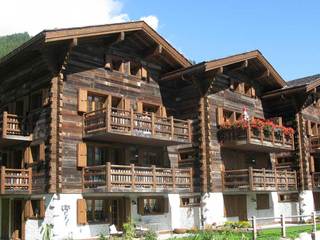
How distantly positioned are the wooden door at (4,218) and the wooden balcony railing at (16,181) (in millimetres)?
3315

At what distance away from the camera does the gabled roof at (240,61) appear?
27.6m

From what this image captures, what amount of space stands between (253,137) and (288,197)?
27.2ft

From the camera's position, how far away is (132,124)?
77.7 ft

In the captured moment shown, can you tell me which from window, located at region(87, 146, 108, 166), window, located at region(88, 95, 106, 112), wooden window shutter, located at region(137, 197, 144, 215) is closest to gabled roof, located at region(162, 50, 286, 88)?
window, located at region(88, 95, 106, 112)

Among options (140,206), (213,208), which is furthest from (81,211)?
(213,208)

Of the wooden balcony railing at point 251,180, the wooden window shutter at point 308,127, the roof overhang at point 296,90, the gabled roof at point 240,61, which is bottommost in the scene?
the wooden balcony railing at point 251,180

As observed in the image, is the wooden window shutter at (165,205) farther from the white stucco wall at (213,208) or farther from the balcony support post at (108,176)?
the balcony support post at (108,176)

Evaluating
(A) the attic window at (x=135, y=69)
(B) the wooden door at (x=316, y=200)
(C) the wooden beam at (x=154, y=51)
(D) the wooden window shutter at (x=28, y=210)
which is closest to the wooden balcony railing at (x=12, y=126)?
(D) the wooden window shutter at (x=28, y=210)

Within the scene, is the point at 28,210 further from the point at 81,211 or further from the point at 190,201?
the point at 190,201

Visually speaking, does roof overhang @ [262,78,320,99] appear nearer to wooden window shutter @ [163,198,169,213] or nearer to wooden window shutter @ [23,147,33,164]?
wooden window shutter @ [163,198,169,213]

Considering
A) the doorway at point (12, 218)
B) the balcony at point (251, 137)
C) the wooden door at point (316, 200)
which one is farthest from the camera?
the wooden door at point (316, 200)

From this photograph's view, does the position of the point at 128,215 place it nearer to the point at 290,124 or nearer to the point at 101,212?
the point at 101,212

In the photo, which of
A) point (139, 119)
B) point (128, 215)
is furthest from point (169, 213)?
point (139, 119)

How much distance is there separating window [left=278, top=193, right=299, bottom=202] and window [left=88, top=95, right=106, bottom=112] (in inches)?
603
